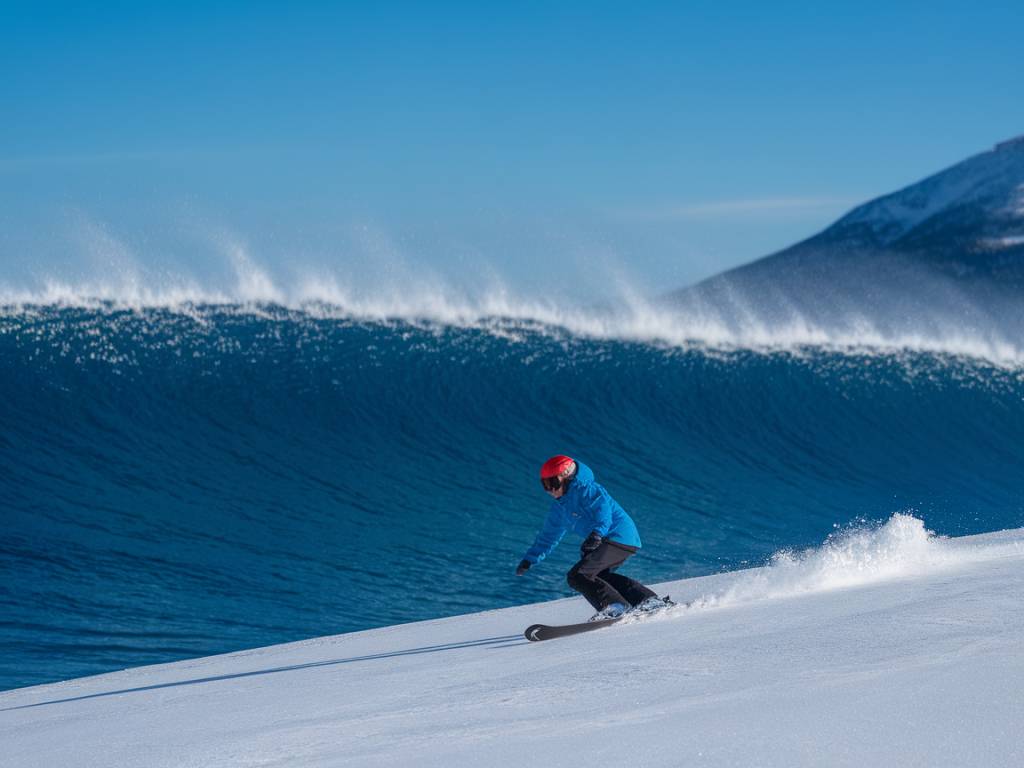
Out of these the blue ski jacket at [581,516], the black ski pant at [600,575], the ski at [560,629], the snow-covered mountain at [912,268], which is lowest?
the ski at [560,629]

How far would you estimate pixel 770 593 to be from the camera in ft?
18.3

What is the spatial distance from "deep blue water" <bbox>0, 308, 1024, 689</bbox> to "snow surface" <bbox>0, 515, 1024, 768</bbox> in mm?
2578

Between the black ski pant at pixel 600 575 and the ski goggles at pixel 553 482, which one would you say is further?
the black ski pant at pixel 600 575

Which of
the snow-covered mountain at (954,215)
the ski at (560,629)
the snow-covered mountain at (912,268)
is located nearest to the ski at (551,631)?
the ski at (560,629)

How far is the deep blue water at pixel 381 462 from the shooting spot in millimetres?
8516

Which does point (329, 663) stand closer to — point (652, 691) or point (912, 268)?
point (652, 691)

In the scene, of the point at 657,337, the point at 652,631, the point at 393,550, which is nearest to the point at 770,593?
the point at 652,631

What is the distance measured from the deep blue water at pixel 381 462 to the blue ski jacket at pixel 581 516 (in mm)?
3082

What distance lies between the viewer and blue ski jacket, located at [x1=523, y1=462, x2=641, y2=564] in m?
5.18

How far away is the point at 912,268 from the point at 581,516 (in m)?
47.2

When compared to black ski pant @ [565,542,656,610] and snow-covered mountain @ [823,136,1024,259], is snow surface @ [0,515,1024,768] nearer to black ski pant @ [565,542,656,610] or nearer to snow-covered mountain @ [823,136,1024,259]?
black ski pant @ [565,542,656,610]

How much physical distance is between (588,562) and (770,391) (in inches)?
574

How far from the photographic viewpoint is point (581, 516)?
206 inches

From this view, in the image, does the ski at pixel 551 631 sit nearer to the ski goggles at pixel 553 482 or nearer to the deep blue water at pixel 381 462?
the ski goggles at pixel 553 482
